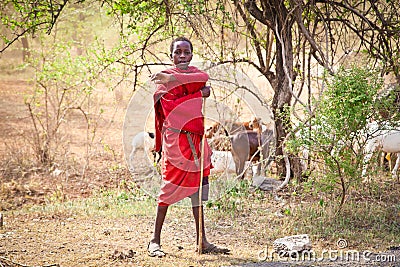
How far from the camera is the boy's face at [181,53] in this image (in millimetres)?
4297

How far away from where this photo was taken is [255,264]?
4148 mm

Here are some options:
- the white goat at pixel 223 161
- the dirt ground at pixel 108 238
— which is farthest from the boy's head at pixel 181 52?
the white goat at pixel 223 161

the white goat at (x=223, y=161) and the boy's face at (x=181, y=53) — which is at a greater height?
the boy's face at (x=181, y=53)

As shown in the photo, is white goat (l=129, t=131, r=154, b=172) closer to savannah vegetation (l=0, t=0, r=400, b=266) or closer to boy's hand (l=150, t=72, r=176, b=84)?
savannah vegetation (l=0, t=0, r=400, b=266)

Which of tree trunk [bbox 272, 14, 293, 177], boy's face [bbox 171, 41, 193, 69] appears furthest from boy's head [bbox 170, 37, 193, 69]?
tree trunk [bbox 272, 14, 293, 177]

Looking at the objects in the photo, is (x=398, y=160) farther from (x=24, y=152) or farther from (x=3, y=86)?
(x=3, y=86)

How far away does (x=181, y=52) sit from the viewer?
432cm

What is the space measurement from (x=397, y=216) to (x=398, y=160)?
2441 mm

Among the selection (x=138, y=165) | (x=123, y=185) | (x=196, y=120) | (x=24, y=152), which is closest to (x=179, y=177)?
(x=196, y=120)

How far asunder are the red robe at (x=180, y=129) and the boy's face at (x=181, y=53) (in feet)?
0.20

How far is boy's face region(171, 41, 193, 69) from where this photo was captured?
430 centimetres

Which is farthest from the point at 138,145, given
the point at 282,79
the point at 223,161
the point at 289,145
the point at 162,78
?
the point at 162,78

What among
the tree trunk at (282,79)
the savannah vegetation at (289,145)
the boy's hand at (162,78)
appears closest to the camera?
the boy's hand at (162,78)

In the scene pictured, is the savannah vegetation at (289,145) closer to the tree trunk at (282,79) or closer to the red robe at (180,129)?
the tree trunk at (282,79)
